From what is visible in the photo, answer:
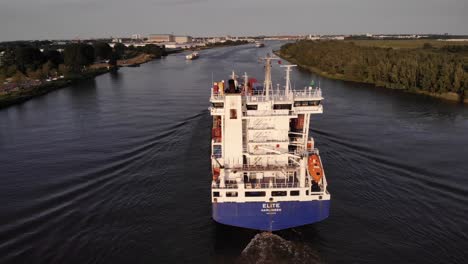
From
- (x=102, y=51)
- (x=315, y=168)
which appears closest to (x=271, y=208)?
(x=315, y=168)

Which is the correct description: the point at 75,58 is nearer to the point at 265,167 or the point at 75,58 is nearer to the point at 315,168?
the point at 265,167

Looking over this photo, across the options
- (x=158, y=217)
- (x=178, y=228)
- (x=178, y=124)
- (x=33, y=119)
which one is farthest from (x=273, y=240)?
(x=33, y=119)

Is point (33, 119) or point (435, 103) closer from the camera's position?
point (33, 119)

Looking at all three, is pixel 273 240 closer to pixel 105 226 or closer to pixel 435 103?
pixel 105 226

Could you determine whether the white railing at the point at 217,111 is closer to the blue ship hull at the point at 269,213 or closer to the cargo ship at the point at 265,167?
the cargo ship at the point at 265,167

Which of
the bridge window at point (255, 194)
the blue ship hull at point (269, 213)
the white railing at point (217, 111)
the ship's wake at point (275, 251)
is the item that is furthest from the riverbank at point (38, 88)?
the ship's wake at point (275, 251)

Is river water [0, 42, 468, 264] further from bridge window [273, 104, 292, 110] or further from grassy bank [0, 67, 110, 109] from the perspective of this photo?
grassy bank [0, 67, 110, 109]

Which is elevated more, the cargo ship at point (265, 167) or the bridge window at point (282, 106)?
the bridge window at point (282, 106)
